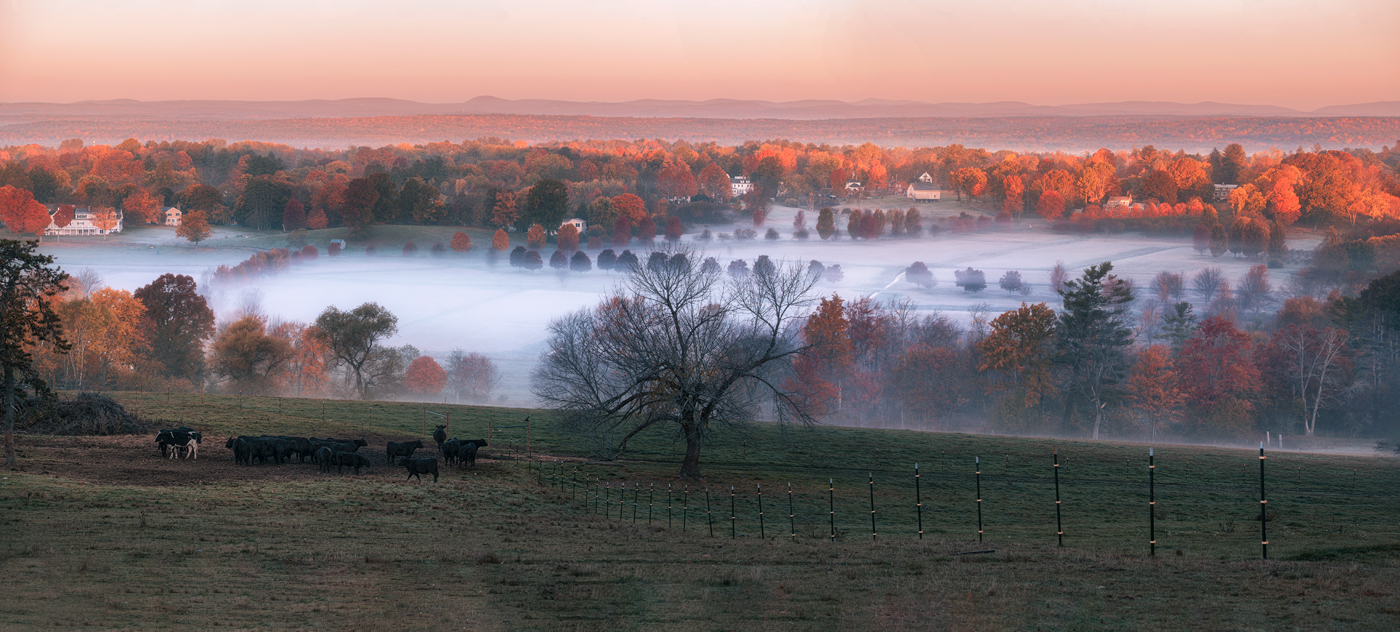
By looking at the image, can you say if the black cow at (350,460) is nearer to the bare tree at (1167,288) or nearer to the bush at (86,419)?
the bush at (86,419)

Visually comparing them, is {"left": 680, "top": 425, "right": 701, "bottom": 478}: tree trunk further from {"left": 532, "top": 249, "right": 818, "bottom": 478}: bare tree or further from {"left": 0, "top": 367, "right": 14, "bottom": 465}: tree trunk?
{"left": 0, "top": 367, "right": 14, "bottom": 465}: tree trunk

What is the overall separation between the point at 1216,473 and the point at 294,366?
4054 inches

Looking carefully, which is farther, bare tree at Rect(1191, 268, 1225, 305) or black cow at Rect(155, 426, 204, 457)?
bare tree at Rect(1191, 268, 1225, 305)

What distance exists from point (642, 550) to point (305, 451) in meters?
22.6

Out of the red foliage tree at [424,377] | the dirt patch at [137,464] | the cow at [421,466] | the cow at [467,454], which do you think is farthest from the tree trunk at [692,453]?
the red foliage tree at [424,377]

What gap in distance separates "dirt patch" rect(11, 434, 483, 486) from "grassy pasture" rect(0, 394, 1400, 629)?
0.19 m

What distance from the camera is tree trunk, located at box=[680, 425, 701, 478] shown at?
145 ft

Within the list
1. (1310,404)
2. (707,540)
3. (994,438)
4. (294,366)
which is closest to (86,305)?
(294,366)

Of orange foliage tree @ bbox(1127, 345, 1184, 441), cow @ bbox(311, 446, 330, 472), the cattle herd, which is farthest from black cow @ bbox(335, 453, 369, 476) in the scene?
orange foliage tree @ bbox(1127, 345, 1184, 441)

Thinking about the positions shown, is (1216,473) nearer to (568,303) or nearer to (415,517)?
(415,517)

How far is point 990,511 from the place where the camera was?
38312mm

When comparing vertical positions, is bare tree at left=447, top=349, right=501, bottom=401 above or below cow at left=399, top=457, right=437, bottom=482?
below

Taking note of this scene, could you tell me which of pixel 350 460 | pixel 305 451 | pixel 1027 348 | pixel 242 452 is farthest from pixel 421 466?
pixel 1027 348

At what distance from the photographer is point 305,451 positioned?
138ft
